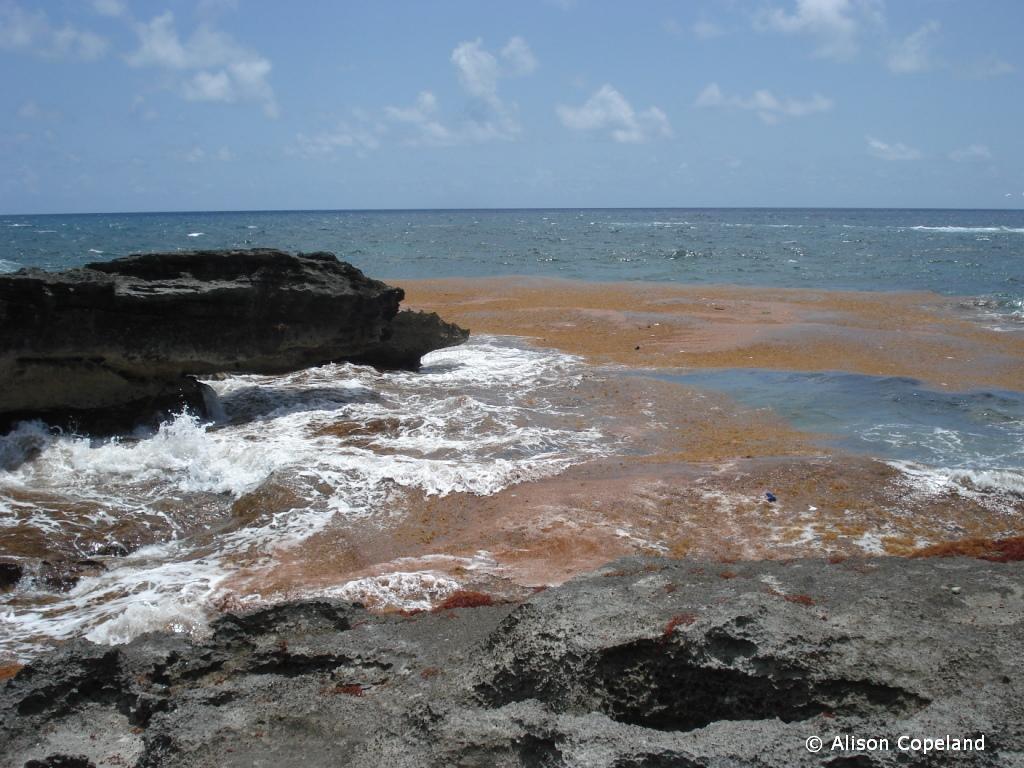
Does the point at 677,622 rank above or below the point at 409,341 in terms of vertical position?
above

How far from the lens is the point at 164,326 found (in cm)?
1198

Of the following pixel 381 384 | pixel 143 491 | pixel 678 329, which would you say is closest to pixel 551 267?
pixel 678 329

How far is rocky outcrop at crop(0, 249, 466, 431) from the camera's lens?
1097 cm

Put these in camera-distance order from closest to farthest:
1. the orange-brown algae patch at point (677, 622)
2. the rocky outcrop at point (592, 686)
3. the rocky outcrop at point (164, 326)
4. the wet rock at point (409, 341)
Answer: the rocky outcrop at point (592, 686)
the orange-brown algae patch at point (677, 622)
the rocky outcrop at point (164, 326)
the wet rock at point (409, 341)

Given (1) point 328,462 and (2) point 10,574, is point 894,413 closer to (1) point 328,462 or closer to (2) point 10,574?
(1) point 328,462

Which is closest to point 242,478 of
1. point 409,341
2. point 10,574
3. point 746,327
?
point 10,574

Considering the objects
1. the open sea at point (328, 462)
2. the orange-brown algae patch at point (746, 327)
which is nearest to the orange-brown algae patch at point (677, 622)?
the open sea at point (328, 462)

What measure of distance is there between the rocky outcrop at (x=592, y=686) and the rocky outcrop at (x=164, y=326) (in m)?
8.00

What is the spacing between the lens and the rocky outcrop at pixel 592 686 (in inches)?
123

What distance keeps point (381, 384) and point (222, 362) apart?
339 cm

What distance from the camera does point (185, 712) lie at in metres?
3.62

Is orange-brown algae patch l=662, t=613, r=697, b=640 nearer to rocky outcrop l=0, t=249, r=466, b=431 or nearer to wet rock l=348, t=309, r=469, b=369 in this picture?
rocky outcrop l=0, t=249, r=466, b=431

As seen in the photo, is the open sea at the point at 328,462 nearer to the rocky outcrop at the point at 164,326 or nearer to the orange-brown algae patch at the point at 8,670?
the orange-brown algae patch at the point at 8,670

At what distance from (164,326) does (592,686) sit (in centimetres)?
1033
